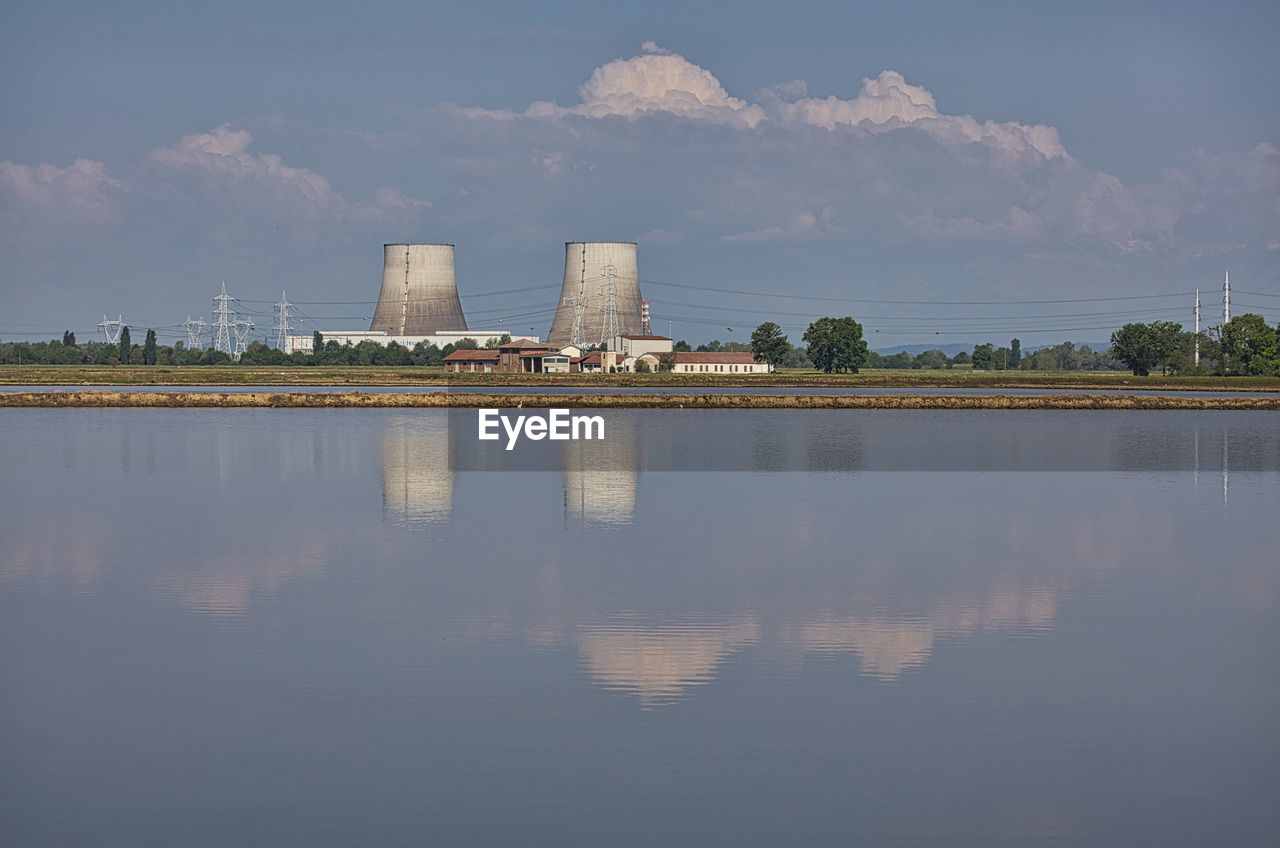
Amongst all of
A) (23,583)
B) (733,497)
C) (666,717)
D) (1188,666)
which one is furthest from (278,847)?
(733,497)

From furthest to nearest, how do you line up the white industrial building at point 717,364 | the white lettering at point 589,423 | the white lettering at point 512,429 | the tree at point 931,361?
the tree at point 931,361 → the white industrial building at point 717,364 → the white lettering at point 589,423 → the white lettering at point 512,429

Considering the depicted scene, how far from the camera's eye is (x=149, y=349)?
146 metres

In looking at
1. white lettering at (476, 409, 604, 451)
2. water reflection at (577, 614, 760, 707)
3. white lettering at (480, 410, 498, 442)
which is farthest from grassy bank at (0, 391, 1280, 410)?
water reflection at (577, 614, 760, 707)

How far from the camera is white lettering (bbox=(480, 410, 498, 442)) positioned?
37.8 meters

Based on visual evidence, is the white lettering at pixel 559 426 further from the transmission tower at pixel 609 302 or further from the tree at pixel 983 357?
the tree at pixel 983 357

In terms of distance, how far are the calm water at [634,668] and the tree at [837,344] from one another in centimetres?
10071

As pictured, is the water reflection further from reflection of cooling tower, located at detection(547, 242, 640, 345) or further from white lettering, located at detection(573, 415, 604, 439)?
reflection of cooling tower, located at detection(547, 242, 640, 345)

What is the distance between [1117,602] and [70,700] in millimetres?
9878

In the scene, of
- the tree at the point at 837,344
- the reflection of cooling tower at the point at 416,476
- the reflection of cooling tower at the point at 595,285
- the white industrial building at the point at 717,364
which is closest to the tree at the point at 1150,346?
the tree at the point at 837,344

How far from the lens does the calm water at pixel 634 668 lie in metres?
8.00

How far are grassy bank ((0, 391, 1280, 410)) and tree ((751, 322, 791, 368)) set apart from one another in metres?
72.6

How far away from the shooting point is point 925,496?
2359 cm

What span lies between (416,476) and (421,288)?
8618cm

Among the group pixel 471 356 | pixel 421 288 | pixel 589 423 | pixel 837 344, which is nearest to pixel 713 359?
pixel 837 344
